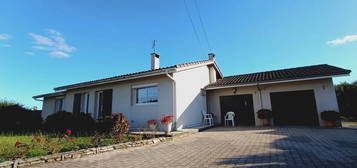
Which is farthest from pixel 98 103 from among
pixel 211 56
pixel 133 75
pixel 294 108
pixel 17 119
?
pixel 294 108

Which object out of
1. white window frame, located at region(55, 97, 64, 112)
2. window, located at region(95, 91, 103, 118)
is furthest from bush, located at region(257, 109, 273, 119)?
white window frame, located at region(55, 97, 64, 112)

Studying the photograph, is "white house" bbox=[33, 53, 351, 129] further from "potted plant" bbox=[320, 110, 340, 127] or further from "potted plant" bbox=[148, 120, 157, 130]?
"potted plant" bbox=[148, 120, 157, 130]

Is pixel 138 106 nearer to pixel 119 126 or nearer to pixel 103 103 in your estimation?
pixel 119 126

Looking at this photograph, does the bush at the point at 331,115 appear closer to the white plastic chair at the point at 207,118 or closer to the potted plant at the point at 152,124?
the white plastic chair at the point at 207,118

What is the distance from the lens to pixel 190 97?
995 cm

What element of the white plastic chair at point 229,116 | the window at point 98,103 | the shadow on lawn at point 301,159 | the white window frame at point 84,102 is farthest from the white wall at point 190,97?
the white window frame at point 84,102

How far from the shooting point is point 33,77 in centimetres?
1773

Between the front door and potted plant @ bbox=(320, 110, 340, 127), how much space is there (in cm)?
365

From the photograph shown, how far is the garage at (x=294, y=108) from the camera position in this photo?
997 cm

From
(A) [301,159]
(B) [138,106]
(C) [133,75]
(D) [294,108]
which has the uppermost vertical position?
(C) [133,75]

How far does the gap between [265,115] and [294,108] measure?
202 cm

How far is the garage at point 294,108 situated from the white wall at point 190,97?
4607 millimetres

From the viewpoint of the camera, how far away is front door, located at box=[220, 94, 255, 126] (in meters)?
11.3

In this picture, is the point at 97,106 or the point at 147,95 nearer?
the point at 147,95
